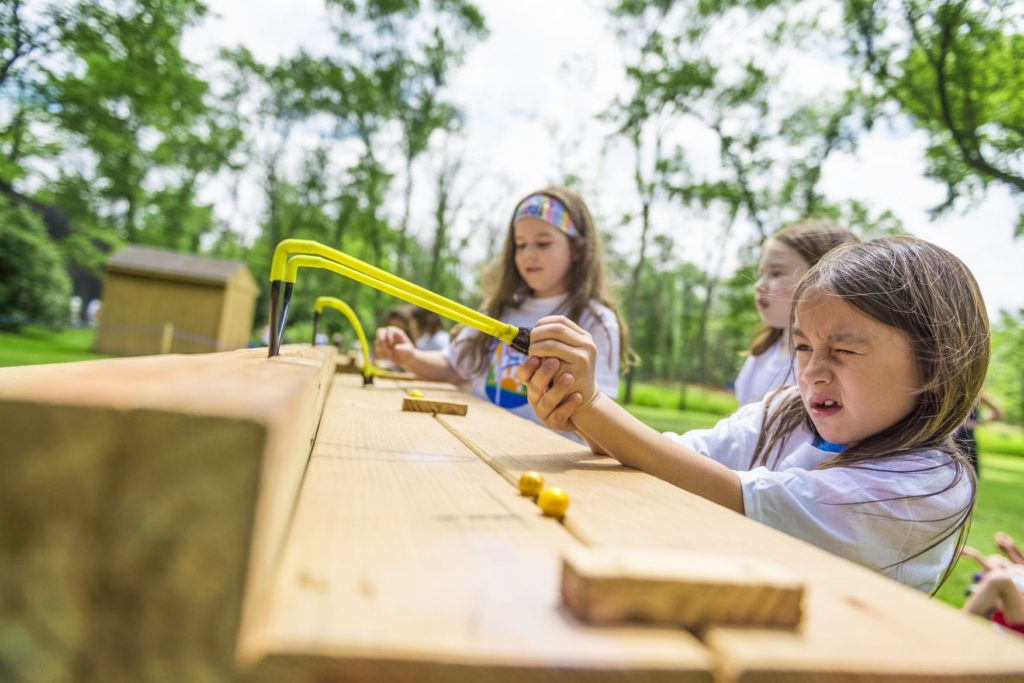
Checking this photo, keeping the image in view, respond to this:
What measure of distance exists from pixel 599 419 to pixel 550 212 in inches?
84.2

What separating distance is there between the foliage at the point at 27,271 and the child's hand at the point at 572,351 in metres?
22.2

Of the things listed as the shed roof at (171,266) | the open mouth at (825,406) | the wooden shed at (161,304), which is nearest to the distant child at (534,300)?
the open mouth at (825,406)

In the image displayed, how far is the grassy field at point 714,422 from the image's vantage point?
6.64 m

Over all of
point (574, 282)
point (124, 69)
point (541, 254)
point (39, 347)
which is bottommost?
point (39, 347)

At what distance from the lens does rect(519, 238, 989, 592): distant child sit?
1.19 meters

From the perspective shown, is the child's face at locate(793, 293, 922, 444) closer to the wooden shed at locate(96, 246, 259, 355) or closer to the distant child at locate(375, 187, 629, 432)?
the distant child at locate(375, 187, 629, 432)

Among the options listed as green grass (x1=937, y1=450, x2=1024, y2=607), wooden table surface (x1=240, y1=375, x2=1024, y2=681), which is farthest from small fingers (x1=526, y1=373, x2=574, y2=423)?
green grass (x1=937, y1=450, x2=1024, y2=607)

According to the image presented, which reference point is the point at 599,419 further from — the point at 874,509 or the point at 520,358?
the point at 520,358

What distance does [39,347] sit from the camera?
56.2 ft

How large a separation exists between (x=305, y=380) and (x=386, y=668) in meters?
0.46

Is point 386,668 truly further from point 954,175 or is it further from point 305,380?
point 954,175

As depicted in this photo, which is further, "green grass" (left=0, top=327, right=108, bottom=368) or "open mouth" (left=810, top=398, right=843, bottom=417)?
"green grass" (left=0, top=327, right=108, bottom=368)

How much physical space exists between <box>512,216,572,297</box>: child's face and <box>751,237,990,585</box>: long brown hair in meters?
1.87

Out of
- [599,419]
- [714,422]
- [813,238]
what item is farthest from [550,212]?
[714,422]
